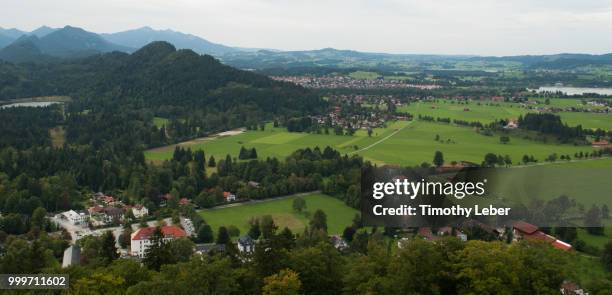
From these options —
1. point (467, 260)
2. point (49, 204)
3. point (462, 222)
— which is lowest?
point (49, 204)

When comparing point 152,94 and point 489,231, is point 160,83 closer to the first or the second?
point 152,94

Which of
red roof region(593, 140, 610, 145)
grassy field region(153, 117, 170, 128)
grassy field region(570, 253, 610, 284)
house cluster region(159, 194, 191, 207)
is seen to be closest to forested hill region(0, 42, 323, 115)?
grassy field region(153, 117, 170, 128)

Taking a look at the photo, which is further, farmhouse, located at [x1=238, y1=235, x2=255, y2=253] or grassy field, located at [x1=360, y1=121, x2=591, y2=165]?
grassy field, located at [x1=360, y1=121, x2=591, y2=165]

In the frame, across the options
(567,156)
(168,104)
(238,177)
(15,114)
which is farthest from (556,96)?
(15,114)

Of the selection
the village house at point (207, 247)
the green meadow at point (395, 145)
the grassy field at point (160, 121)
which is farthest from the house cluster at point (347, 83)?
the village house at point (207, 247)

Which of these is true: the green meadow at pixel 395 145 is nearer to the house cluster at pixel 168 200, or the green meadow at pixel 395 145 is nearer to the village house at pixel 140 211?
the house cluster at pixel 168 200

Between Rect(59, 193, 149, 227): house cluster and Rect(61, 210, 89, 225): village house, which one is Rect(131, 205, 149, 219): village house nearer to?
Rect(59, 193, 149, 227): house cluster

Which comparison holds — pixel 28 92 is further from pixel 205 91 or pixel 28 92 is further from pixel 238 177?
pixel 238 177
